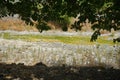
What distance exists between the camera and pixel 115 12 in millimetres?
10992

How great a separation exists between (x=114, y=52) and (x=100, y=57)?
234 centimetres

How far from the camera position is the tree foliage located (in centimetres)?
1061

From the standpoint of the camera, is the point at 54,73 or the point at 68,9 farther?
the point at 54,73

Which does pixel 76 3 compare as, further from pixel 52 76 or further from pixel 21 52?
pixel 21 52

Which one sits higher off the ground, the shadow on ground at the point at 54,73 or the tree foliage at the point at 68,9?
the tree foliage at the point at 68,9

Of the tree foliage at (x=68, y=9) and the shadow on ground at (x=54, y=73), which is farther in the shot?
the shadow on ground at (x=54, y=73)

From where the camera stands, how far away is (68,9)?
10844 millimetres

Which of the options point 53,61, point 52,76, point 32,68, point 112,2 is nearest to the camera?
point 112,2

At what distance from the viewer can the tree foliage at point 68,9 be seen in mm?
10609

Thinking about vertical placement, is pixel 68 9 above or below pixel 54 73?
above

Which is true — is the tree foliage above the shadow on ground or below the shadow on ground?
above

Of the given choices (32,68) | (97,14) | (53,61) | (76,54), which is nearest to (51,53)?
(76,54)

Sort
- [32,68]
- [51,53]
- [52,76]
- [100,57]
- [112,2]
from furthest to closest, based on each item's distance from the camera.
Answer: [51,53] < [100,57] < [32,68] < [52,76] < [112,2]

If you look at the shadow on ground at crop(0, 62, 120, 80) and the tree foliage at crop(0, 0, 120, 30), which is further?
the shadow on ground at crop(0, 62, 120, 80)
